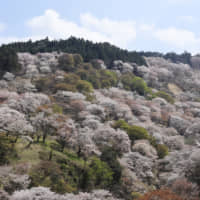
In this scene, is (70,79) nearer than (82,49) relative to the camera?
Yes

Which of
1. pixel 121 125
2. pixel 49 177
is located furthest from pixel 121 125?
pixel 49 177

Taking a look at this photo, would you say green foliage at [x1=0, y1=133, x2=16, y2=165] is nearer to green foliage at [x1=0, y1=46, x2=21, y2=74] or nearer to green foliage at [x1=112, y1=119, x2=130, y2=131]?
green foliage at [x1=112, y1=119, x2=130, y2=131]

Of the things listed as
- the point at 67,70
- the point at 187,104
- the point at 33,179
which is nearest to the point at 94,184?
the point at 33,179

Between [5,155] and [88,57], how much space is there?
2433 inches

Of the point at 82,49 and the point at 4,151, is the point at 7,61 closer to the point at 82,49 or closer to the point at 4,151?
the point at 82,49

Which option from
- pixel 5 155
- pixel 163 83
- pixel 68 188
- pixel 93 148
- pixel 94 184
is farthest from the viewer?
pixel 163 83

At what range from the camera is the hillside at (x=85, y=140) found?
19.7m

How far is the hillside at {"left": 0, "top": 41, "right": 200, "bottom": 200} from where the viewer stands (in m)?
19.7

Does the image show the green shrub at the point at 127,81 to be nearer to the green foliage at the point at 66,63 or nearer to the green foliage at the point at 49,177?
the green foliage at the point at 66,63

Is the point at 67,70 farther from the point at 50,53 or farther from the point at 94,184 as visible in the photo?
the point at 94,184

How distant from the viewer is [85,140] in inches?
1077

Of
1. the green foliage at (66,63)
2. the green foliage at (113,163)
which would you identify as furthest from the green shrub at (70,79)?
the green foliage at (113,163)

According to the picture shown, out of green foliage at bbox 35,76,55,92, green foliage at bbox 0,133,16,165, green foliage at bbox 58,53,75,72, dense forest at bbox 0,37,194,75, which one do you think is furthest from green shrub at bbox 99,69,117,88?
green foliage at bbox 0,133,16,165

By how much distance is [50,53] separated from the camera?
258 ft
